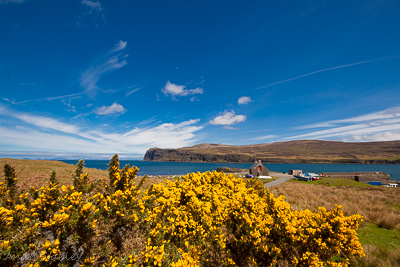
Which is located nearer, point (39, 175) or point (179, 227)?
point (179, 227)

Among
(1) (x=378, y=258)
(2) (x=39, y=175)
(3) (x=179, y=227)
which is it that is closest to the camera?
(3) (x=179, y=227)

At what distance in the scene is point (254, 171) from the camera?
43375 mm

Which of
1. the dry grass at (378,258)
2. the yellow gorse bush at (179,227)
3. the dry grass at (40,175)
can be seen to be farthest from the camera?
the dry grass at (40,175)

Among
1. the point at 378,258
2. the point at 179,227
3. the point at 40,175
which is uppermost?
the point at 40,175

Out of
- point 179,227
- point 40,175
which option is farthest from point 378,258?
point 40,175

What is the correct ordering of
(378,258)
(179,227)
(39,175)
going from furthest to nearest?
(39,175)
(378,258)
(179,227)

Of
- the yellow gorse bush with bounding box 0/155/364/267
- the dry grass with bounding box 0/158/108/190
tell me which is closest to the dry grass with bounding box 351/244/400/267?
the yellow gorse bush with bounding box 0/155/364/267

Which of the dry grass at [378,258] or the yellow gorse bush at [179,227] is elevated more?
the yellow gorse bush at [179,227]

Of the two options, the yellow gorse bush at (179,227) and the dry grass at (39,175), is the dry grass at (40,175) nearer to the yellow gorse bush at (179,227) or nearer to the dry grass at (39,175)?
the dry grass at (39,175)

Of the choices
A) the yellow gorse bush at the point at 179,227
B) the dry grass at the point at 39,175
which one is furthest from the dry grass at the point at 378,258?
the dry grass at the point at 39,175

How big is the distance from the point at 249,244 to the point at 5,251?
577cm

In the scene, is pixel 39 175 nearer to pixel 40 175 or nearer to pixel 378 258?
pixel 40 175

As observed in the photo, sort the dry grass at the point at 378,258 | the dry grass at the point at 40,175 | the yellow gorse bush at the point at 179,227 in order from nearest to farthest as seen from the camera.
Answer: the yellow gorse bush at the point at 179,227 < the dry grass at the point at 378,258 < the dry grass at the point at 40,175

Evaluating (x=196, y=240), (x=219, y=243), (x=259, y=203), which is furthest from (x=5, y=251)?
(x=259, y=203)
